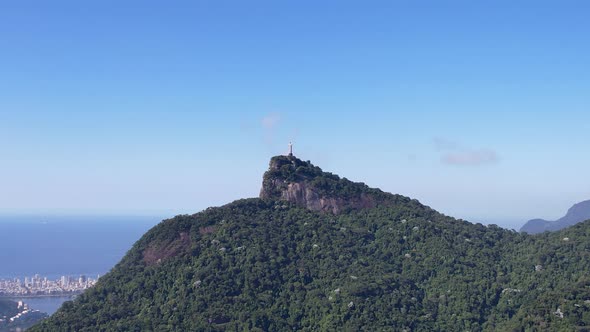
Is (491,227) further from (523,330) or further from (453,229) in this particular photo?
(523,330)

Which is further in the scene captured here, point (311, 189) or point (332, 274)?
point (311, 189)

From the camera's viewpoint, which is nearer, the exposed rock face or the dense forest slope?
the dense forest slope

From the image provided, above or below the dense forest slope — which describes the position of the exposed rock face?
above

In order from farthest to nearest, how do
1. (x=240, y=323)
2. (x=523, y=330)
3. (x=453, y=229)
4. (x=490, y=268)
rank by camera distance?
(x=453, y=229), (x=490, y=268), (x=240, y=323), (x=523, y=330)

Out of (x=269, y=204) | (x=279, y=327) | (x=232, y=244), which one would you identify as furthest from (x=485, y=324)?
(x=269, y=204)
